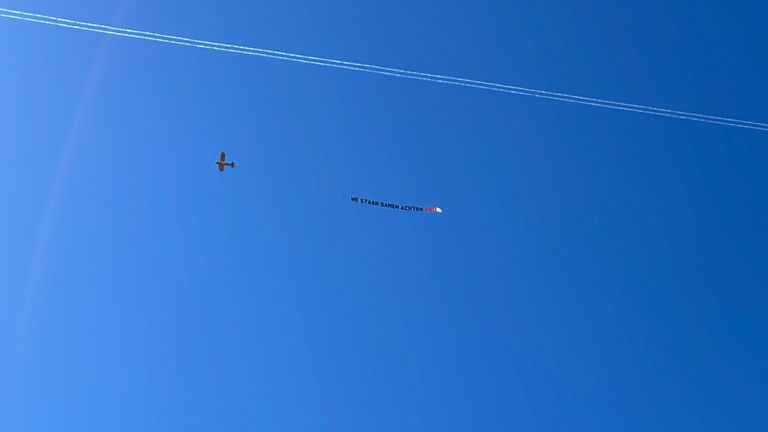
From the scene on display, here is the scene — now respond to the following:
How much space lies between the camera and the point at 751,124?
66.6 m

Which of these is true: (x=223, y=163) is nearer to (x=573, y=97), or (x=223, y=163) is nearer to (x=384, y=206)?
(x=384, y=206)

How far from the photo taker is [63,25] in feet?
197

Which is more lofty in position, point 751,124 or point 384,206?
point 751,124

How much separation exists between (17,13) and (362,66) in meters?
31.7

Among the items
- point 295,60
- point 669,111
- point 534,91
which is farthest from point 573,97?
point 295,60

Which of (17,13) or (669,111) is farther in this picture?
(669,111)

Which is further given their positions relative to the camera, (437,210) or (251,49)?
(437,210)

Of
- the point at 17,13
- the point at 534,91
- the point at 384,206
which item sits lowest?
the point at 384,206

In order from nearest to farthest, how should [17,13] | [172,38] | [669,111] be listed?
[17,13]
[172,38]
[669,111]

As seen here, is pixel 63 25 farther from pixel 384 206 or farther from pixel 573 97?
pixel 573 97

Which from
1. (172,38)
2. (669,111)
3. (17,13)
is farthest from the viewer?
(669,111)

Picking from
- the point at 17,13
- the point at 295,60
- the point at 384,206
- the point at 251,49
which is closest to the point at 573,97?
the point at 384,206

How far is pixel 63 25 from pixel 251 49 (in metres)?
17.1

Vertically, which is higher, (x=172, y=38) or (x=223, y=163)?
(x=172, y=38)
